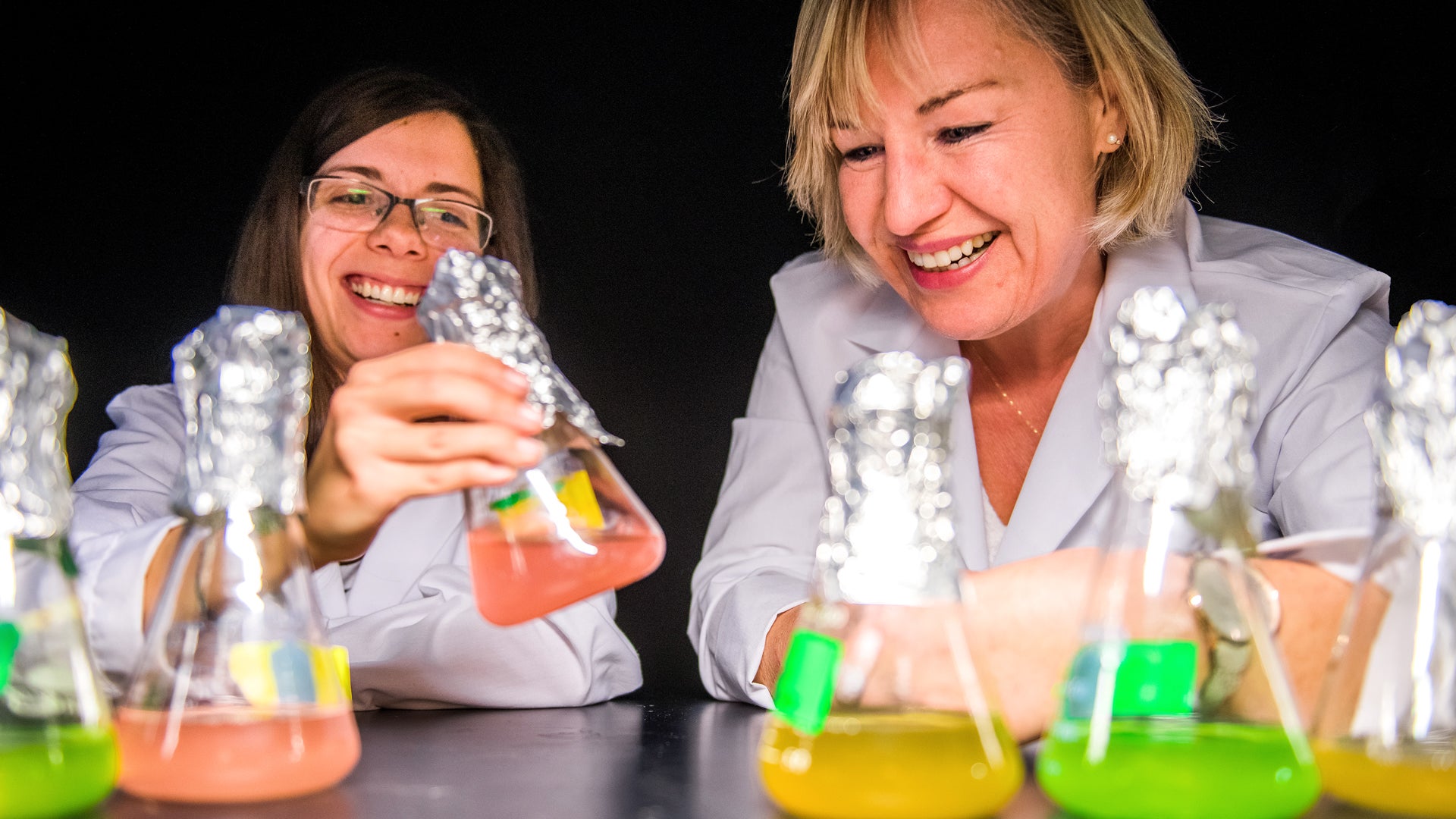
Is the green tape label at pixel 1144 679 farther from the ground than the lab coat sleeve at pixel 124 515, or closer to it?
farther from the ground

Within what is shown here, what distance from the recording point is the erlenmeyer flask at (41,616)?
1.84 feet

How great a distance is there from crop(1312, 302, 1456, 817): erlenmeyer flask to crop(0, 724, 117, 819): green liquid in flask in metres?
0.64

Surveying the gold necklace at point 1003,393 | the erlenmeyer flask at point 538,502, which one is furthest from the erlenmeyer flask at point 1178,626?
the gold necklace at point 1003,393

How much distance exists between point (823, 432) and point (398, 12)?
3.29 ft

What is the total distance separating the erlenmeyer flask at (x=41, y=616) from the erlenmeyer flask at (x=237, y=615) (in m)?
0.03

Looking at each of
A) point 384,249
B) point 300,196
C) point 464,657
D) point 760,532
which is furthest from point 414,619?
point 300,196

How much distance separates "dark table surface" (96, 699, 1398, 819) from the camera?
59 centimetres

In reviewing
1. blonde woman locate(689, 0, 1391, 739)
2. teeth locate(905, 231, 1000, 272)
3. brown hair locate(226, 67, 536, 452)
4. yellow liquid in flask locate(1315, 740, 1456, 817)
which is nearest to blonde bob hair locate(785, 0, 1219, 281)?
blonde woman locate(689, 0, 1391, 739)

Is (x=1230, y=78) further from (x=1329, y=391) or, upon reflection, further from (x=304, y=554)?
(x=304, y=554)

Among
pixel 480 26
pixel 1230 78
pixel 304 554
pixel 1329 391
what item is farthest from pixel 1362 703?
pixel 480 26

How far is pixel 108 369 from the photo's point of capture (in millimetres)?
1738

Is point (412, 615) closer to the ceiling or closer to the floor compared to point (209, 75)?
closer to the floor

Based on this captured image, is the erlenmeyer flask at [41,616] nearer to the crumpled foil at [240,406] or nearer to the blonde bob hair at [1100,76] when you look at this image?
the crumpled foil at [240,406]

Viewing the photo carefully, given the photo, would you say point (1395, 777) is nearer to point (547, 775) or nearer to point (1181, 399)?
point (1181, 399)
